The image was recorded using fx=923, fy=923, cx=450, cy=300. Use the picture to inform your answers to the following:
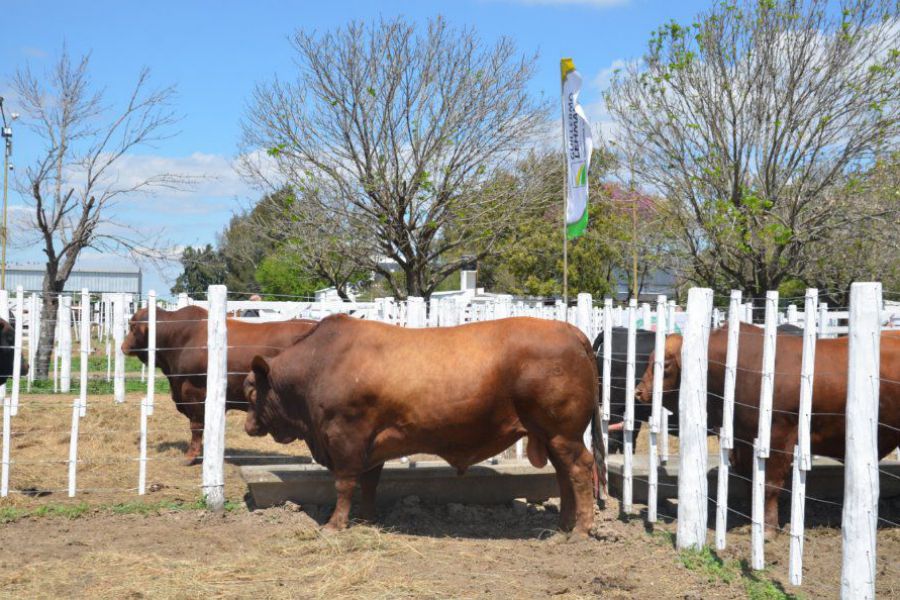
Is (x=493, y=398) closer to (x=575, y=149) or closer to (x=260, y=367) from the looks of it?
(x=260, y=367)

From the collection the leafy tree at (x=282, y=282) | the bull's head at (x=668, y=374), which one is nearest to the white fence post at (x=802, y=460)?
the bull's head at (x=668, y=374)

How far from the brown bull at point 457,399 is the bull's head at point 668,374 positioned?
953mm

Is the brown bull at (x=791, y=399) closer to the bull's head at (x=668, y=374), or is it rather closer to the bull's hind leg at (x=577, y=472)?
the bull's head at (x=668, y=374)

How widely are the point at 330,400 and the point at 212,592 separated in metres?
2.08

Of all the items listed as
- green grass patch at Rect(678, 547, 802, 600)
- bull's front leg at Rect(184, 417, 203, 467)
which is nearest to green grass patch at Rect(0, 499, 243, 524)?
bull's front leg at Rect(184, 417, 203, 467)

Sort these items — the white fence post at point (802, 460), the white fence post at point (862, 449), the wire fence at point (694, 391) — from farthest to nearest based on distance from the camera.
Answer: the wire fence at point (694, 391)
the white fence post at point (802, 460)
the white fence post at point (862, 449)

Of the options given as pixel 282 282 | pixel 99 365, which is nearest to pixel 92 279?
pixel 282 282

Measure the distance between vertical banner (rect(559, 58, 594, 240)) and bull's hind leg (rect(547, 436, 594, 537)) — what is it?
6202 mm

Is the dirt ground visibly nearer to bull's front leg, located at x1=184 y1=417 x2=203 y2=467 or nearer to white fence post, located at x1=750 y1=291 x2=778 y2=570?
white fence post, located at x1=750 y1=291 x2=778 y2=570

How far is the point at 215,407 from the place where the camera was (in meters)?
A: 7.67

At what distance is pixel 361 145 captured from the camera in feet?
60.2

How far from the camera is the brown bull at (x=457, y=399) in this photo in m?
6.90

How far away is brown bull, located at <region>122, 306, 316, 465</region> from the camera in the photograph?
930 centimetres

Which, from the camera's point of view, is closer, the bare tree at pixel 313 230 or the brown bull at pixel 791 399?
the brown bull at pixel 791 399
